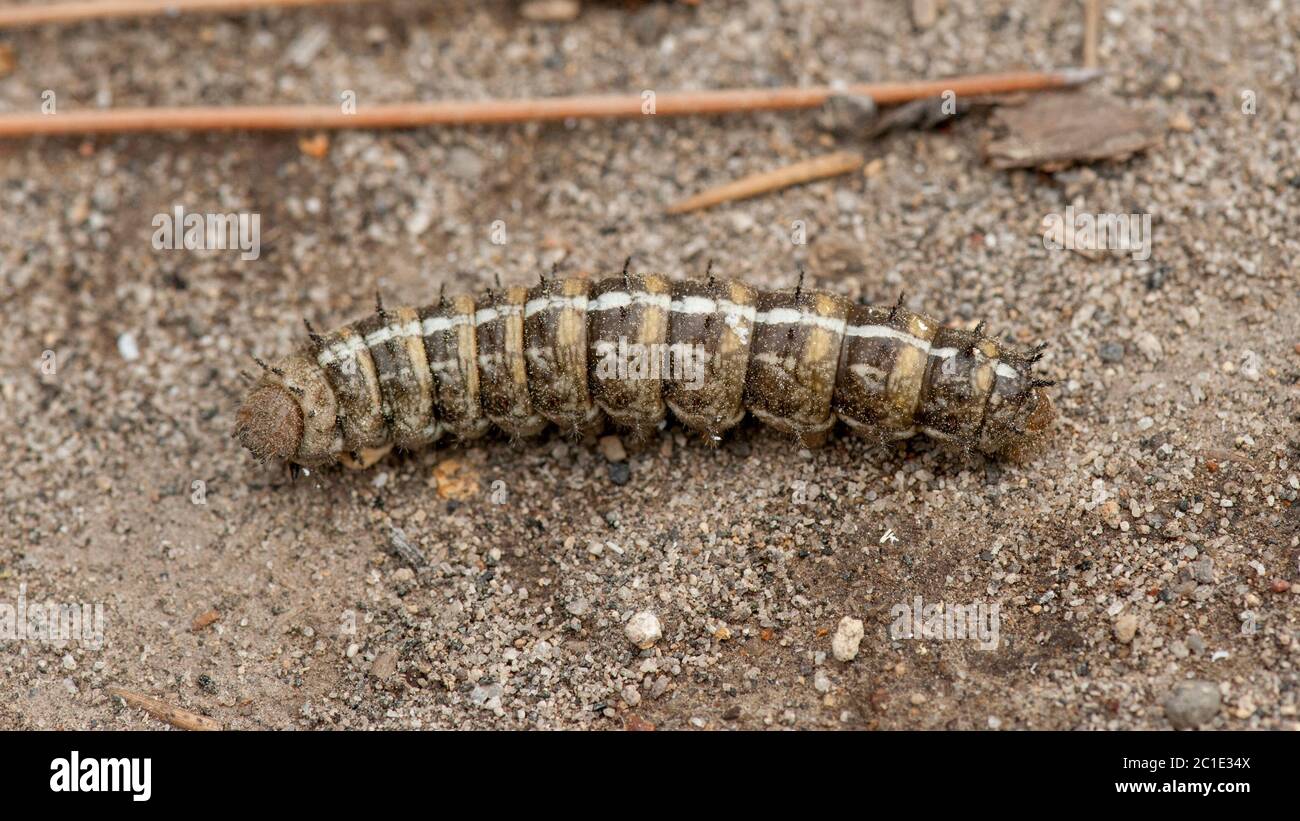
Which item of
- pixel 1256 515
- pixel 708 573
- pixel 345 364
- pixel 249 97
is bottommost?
pixel 708 573

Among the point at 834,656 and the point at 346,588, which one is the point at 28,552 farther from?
the point at 834,656

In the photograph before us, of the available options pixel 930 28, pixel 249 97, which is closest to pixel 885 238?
pixel 930 28

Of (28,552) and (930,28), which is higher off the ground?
(930,28)

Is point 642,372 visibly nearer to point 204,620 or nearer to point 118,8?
point 204,620

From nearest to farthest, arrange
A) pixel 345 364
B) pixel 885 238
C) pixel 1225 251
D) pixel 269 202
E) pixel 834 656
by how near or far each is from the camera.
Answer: pixel 834 656
pixel 345 364
pixel 1225 251
pixel 885 238
pixel 269 202

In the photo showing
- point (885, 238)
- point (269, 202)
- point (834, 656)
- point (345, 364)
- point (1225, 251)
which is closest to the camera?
point (834, 656)

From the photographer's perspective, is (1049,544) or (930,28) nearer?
(1049,544)

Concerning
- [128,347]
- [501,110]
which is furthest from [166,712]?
[501,110]

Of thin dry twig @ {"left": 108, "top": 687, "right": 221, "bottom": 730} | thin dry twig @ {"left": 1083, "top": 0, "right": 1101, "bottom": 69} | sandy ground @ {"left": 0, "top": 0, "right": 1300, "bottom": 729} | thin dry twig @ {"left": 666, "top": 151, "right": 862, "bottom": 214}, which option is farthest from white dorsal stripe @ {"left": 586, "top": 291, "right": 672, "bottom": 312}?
thin dry twig @ {"left": 1083, "top": 0, "right": 1101, "bottom": 69}
